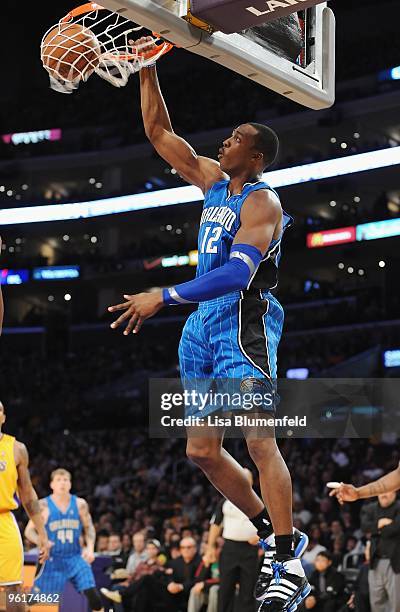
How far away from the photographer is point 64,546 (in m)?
11.1

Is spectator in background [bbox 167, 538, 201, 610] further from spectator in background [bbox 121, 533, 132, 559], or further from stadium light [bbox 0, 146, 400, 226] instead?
stadium light [bbox 0, 146, 400, 226]

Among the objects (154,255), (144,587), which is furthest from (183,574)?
(154,255)

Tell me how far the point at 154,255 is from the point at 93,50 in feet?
95.5

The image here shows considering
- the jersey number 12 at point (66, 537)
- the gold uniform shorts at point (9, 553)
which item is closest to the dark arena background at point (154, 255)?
the jersey number 12 at point (66, 537)

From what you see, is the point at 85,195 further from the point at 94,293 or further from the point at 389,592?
the point at 389,592

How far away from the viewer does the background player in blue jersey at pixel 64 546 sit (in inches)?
432

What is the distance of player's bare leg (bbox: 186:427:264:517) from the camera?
4.95m

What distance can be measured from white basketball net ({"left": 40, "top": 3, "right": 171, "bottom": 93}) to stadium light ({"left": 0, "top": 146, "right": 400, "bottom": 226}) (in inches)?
922

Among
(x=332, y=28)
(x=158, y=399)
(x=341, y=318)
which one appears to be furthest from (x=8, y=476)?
(x=341, y=318)

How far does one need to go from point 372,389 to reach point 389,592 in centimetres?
355

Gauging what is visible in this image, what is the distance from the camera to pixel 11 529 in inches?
324

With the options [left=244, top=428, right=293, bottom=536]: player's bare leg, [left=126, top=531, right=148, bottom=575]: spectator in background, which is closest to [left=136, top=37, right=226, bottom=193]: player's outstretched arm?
[left=244, top=428, right=293, bottom=536]: player's bare leg

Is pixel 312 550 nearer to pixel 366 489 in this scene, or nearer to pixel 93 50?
pixel 366 489

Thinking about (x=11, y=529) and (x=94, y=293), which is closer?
(x=11, y=529)
